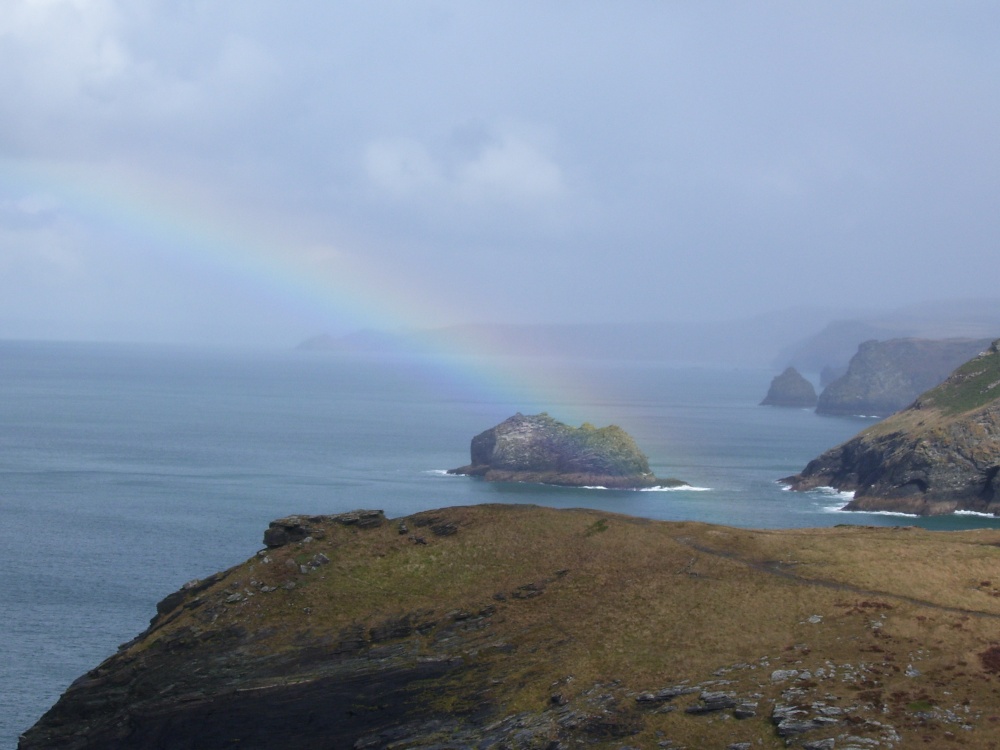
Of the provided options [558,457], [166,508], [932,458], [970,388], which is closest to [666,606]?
[166,508]

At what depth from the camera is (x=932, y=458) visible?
152 meters

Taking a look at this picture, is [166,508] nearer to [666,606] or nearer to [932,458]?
[666,606]

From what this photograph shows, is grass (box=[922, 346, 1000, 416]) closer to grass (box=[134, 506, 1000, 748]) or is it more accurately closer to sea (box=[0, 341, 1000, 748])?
sea (box=[0, 341, 1000, 748])

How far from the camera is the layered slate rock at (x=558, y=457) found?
16675cm

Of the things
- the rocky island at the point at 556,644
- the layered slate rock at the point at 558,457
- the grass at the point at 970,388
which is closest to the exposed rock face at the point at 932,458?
the grass at the point at 970,388

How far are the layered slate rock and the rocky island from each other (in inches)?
3785

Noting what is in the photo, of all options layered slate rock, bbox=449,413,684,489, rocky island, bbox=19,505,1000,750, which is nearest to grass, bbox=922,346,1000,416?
layered slate rock, bbox=449,413,684,489

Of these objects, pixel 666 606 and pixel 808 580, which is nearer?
pixel 666 606

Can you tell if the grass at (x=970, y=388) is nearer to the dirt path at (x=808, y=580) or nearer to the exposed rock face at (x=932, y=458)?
the exposed rock face at (x=932, y=458)

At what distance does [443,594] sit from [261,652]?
1018 centimetres

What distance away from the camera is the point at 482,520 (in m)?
69.6

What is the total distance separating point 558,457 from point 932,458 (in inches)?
2069

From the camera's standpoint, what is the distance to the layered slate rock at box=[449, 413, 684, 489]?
167 metres

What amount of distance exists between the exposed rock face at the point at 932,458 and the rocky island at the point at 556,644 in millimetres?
83320
